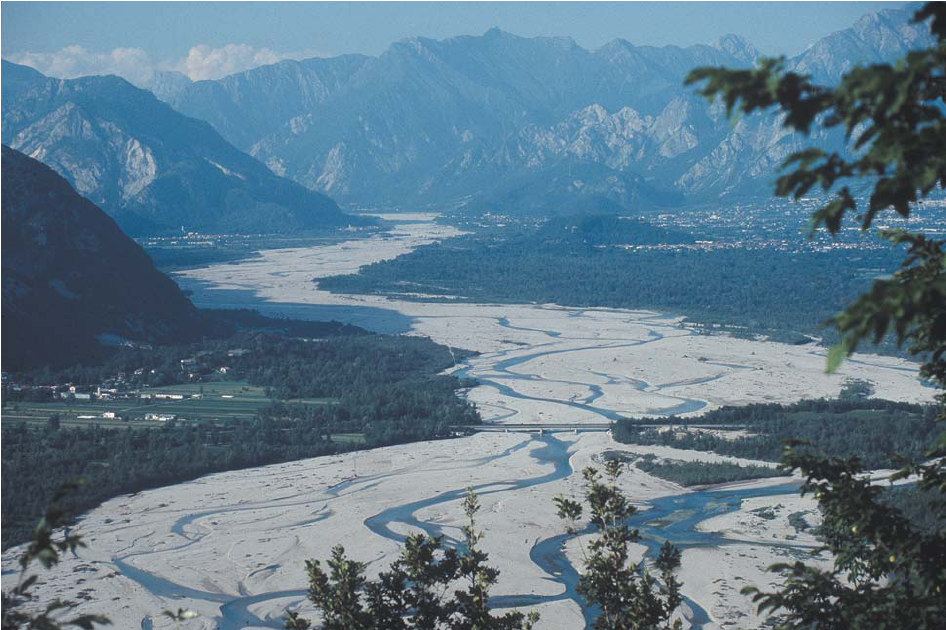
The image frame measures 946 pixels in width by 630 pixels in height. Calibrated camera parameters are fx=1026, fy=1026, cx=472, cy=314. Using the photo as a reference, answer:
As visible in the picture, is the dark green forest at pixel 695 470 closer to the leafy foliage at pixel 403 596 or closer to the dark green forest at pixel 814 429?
the dark green forest at pixel 814 429

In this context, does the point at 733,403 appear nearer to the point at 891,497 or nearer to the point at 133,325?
the point at 891,497

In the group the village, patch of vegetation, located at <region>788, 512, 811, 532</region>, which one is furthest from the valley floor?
the village

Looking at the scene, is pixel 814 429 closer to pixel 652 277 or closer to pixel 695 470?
pixel 695 470

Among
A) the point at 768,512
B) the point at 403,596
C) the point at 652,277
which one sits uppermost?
the point at 652,277

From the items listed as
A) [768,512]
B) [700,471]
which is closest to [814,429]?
[700,471]

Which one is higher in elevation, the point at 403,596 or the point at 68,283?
the point at 68,283

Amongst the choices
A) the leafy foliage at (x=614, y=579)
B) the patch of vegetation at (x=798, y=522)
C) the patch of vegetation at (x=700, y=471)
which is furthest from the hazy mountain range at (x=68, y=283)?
the leafy foliage at (x=614, y=579)
